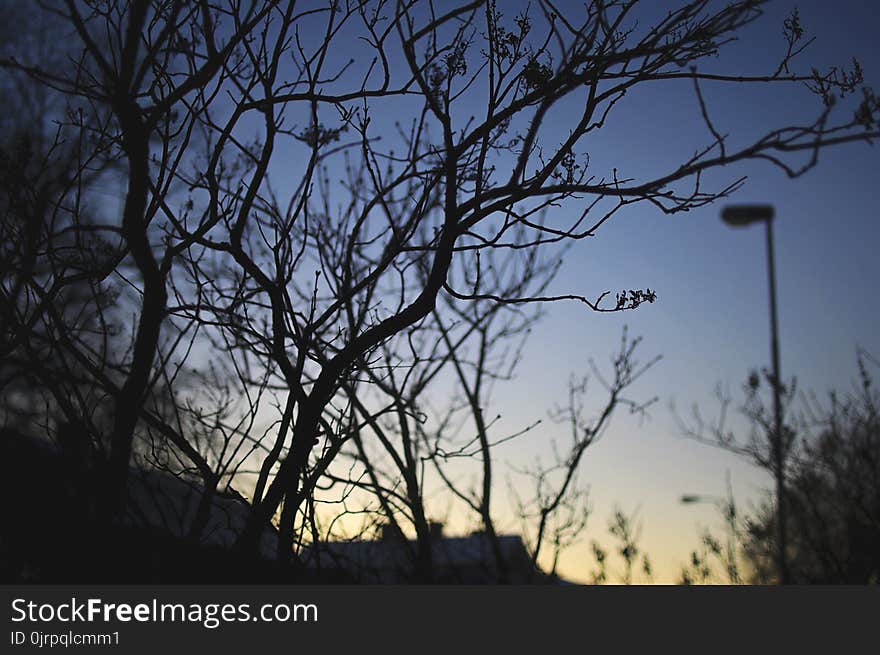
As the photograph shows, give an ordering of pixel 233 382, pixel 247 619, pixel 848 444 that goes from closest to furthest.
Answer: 1. pixel 247 619
2. pixel 233 382
3. pixel 848 444

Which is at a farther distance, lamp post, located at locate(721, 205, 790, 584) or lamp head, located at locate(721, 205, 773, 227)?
lamp head, located at locate(721, 205, 773, 227)

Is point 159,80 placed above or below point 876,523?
above

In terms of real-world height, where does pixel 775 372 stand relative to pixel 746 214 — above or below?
below

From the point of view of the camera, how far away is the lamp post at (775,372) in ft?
32.6

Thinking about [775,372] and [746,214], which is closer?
[775,372]

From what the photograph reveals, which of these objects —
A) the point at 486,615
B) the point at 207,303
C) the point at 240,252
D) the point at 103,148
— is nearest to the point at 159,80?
the point at 103,148

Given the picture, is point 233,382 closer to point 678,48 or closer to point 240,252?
point 240,252

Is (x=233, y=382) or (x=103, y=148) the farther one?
(x=233, y=382)

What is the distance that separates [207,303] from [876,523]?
8.24 meters

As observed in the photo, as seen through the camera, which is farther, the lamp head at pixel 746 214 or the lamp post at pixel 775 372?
the lamp head at pixel 746 214

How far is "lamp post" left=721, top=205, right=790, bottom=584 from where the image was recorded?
993 cm

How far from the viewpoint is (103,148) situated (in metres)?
3.98

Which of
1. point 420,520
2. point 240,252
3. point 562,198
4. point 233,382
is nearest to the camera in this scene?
point 562,198

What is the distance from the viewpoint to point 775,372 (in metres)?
10.9
